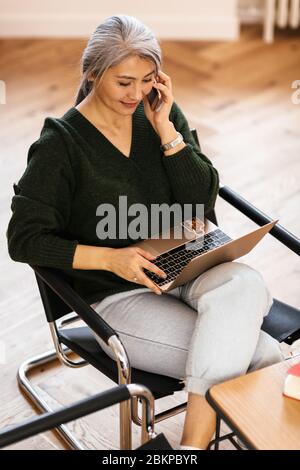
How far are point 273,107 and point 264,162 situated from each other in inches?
17.0

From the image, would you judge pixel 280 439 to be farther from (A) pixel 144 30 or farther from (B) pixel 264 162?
(B) pixel 264 162

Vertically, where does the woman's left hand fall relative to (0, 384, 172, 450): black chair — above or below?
above

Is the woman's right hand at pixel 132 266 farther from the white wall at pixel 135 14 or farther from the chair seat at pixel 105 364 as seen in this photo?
the white wall at pixel 135 14

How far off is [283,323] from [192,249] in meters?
0.27

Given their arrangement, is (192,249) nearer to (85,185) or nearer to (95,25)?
(85,185)

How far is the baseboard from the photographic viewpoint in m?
4.07

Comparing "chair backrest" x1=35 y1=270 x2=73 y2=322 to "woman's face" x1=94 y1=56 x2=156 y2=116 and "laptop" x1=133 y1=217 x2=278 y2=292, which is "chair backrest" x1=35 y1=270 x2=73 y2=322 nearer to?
"laptop" x1=133 y1=217 x2=278 y2=292

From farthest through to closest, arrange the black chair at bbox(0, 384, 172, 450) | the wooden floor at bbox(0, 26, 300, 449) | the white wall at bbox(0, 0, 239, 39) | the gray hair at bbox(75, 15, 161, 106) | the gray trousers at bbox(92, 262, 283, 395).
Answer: the white wall at bbox(0, 0, 239, 39)
the wooden floor at bbox(0, 26, 300, 449)
the gray hair at bbox(75, 15, 161, 106)
the gray trousers at bbox(92, 262, 283, 395)
the black chair at bbox(0, 384, 172, 450)

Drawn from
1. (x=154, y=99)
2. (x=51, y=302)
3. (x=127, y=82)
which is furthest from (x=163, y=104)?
(x=51, y=302)

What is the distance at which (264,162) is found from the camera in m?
3.18

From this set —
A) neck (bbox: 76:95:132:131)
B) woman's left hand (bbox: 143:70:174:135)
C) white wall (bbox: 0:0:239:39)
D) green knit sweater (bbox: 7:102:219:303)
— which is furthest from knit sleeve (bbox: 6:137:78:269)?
white wall (bbox: 0:0:239:39)

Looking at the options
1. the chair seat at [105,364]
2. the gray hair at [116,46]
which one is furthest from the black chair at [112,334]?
the gray hair at [116,46]

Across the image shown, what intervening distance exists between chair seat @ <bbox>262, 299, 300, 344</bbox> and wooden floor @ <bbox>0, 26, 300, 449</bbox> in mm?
386

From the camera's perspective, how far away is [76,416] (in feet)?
4.49
